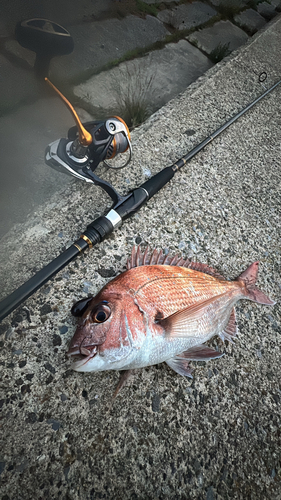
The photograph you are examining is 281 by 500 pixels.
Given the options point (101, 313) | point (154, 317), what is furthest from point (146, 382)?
point (101, 313)

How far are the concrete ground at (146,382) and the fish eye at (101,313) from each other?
37 cm

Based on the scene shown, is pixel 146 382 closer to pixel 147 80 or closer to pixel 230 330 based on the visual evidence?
pixel 230 330

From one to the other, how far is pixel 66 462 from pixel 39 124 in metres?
2.72

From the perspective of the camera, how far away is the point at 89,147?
177cm

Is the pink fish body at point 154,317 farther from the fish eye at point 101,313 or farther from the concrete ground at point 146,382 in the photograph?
the concrete ground at point 146,382

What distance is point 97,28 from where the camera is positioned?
151 inches

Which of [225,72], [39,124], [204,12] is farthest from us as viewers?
[204,12]

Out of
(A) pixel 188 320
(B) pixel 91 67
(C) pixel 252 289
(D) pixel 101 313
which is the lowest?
(C) pixel 252 289

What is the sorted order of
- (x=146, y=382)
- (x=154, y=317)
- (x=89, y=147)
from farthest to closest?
1. (x=89, y=147)
2. (x=146, y=382)
3. (x=154, y=317)

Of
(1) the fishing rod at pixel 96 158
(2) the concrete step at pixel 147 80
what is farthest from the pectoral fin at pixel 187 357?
(2) the concrete step at pixel 147 80

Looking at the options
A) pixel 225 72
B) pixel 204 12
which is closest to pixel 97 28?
pixel 225 72

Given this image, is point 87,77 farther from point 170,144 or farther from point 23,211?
point 23,211

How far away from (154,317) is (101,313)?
251 mm

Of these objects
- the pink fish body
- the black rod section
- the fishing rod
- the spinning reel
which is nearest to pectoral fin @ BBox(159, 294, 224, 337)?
the pink fish body
